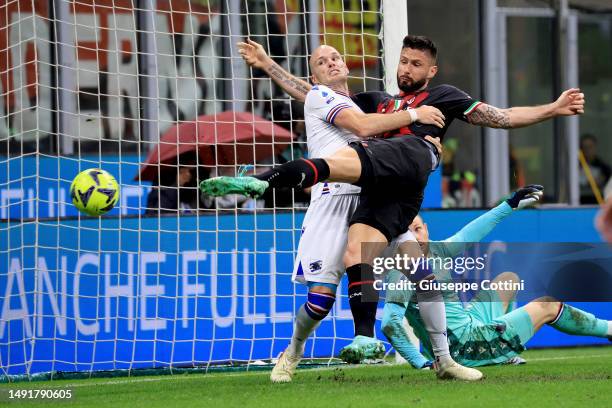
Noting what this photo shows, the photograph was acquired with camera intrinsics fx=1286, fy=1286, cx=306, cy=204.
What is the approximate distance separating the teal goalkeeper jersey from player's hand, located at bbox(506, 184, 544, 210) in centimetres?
10

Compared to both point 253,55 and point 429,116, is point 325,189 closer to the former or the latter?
point 429,116

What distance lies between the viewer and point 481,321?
8867mm

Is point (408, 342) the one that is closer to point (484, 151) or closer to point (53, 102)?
point (53, 102)

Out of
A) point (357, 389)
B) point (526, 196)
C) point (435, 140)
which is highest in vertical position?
point (435, 140)

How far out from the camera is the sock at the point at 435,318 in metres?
7.60

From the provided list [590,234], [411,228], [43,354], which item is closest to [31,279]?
[43,354]

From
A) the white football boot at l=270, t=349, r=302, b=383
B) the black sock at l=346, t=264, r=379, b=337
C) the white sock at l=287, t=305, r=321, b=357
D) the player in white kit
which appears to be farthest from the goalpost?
the black sock at l=346, t=264, r=379, b=337

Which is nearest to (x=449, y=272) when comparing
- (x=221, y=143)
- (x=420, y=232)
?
(x=420, y=232)

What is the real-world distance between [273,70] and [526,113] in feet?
6.12

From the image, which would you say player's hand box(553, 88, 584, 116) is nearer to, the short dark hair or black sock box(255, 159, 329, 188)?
the short dark hair

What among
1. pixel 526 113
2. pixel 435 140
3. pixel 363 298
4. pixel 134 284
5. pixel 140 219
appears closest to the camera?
pixel 363 298

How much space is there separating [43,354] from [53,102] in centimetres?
258

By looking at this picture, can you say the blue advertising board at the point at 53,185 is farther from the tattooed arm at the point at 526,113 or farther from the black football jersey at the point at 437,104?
the tattooed arm at the point at 526,113

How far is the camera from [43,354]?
983cm
